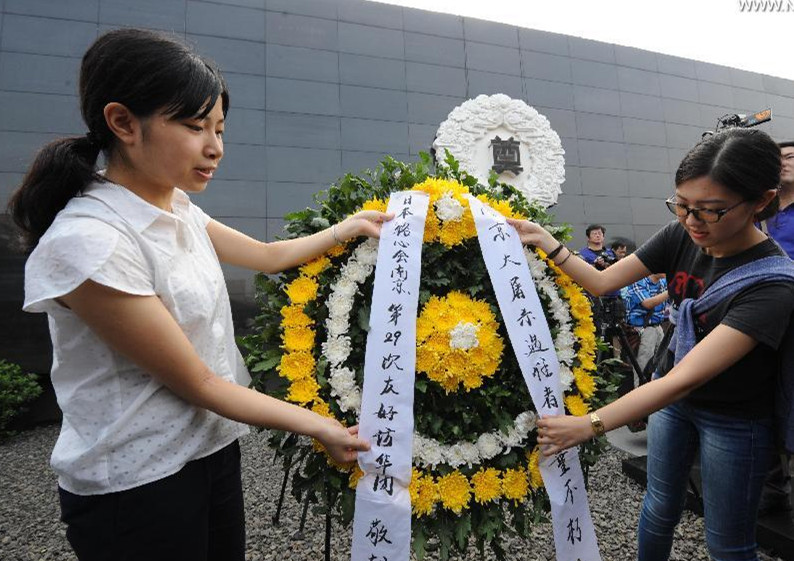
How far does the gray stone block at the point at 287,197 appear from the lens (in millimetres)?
8266

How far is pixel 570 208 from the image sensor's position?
1019 centimetres

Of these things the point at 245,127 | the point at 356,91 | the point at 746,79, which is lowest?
the point at 245,127

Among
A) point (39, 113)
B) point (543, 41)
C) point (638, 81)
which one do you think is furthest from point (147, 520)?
point (638, 81)

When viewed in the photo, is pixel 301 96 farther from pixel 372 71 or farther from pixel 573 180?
pixel 573 180

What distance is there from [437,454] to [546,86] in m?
10.7

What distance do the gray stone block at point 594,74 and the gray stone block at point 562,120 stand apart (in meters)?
0.89

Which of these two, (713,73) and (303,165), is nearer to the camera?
(303,165)

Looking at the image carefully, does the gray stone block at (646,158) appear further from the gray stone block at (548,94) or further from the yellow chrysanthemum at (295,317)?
the yellow chrysanthemum at (295,317)

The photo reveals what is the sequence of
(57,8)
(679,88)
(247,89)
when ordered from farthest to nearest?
(679,88) → (247,89) → (57,8)

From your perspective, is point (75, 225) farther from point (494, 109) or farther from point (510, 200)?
point (494, 109)

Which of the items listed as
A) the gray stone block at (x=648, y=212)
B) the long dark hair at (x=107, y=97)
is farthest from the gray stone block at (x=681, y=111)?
the long dark hair at (x=107, y=97)

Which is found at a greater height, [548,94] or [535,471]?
[548,94]

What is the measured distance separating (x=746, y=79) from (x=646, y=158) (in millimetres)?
4779

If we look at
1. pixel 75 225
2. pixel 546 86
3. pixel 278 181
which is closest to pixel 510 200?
pixel 75 225
